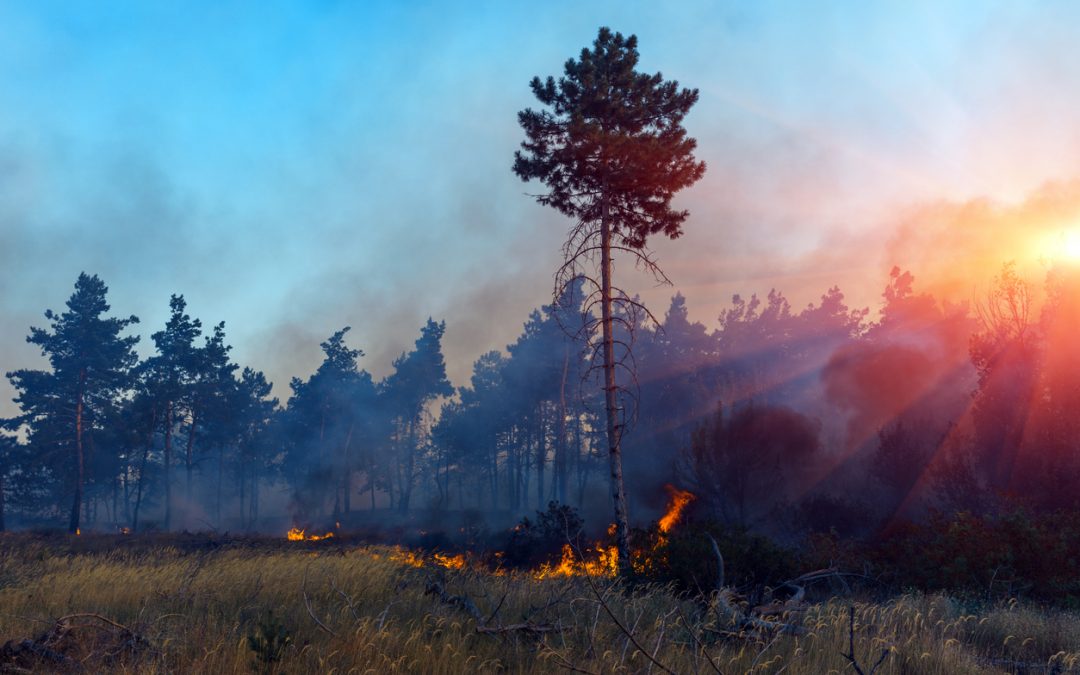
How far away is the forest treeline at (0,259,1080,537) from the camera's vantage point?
27422 mm

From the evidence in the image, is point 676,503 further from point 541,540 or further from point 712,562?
point 712,562

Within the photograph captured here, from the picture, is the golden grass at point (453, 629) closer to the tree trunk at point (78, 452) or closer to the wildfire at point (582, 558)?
the wildfire at point (582, 558)

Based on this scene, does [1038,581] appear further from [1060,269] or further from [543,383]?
[543,383]

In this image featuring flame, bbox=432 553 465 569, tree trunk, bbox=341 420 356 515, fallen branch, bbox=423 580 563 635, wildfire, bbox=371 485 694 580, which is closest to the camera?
fallen branch, bbox=423 580 563 635

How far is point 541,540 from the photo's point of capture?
82.0 ft

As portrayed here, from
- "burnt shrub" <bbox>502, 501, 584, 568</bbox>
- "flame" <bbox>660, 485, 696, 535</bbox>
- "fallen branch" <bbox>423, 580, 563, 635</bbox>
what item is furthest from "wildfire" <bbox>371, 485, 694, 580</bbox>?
"fallen branch" <bbox>423, 580, 563, 635</bbox>

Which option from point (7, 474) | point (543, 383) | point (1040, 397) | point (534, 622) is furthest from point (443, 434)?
point (534, 622)

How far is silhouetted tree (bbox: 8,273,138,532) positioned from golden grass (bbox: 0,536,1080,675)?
1616 inches

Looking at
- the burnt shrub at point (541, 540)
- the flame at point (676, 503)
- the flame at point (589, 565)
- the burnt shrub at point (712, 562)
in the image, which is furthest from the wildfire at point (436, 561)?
the flame at point (676, 503)

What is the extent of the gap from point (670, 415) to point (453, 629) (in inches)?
2045

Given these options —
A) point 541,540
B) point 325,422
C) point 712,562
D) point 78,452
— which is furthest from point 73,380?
point 712,562

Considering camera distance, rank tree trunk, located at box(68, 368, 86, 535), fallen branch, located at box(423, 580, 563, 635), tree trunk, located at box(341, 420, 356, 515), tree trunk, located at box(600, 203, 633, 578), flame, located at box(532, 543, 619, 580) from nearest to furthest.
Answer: fallen branch, located at box(423, 580, 563, 635), flame, located at box(532, 543, 619, 580), tree trunk, located at box(600, 203, 633, 578), tree trunk, located at box(68, 368, 86, 535), tree trunk, located at box(341, 420, 356, 515)

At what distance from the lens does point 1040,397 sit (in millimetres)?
26156

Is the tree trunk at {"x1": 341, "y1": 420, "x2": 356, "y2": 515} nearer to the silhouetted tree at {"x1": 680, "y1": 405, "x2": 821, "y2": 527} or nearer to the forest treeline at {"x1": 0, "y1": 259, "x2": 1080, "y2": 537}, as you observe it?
the forest treeline at {"x1": 0, "y1": 259, "x2": 1080, "y2": 537}
